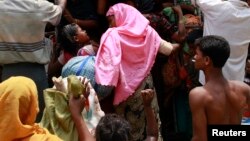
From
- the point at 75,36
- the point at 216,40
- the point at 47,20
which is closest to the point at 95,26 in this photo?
the point at 75,36

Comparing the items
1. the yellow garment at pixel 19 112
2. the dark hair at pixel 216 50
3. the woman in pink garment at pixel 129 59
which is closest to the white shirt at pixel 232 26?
the woman in pink garment at pixel 129 59

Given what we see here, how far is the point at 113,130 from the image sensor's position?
2.95 metres

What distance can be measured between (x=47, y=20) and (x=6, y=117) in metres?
1.60

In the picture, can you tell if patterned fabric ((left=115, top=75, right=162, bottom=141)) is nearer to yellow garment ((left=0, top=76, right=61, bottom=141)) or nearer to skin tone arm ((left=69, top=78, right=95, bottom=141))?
skin tone arm ((left=69, top=78, right=95, bottom=141))

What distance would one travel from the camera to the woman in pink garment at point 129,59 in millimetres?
4578

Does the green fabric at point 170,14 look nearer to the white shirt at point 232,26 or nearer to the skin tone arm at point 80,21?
the white shirt at point 232,26

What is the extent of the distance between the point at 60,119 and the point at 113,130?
2.22ft

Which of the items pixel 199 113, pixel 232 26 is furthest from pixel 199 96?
pixel 232 26

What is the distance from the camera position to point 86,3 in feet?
18.1

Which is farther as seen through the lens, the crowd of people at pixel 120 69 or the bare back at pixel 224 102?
the bare back at pixel 224 102

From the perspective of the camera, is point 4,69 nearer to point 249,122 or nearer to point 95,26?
point 95,26

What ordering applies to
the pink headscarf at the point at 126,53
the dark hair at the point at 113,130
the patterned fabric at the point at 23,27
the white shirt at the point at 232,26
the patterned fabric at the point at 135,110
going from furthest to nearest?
the white shirt at the point at 232,26, the patterned fabric at the point at 135,110, the pink headscarf at the point at 126,53, the patterned fabric at the point at 23,27, the dark hair at the point at 113,130

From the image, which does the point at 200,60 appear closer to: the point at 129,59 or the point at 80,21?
the point at 129,59

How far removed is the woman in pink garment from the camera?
458 centimetres
